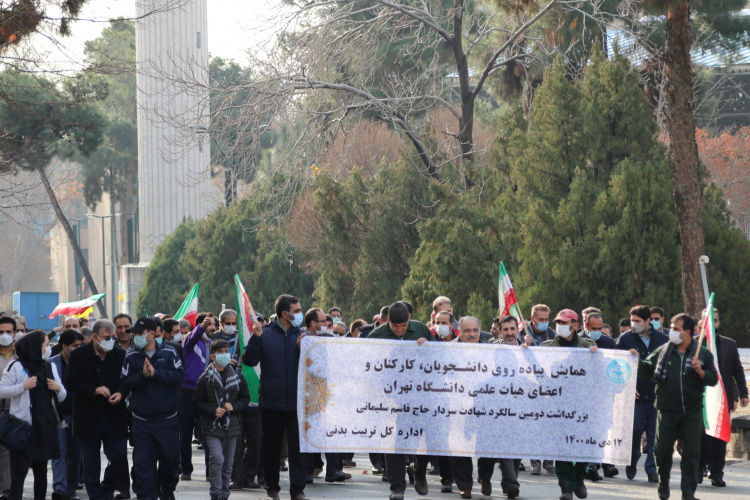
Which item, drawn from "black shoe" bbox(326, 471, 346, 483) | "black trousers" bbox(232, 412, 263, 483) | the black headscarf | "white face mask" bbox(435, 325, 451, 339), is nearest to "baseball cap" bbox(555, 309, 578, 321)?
"white face mask" bbox(435, 325, 451, 339)

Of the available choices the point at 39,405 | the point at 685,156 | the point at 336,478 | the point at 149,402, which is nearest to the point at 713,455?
the point at 336,478

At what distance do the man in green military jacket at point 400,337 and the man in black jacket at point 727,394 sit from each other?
2834 millimetres

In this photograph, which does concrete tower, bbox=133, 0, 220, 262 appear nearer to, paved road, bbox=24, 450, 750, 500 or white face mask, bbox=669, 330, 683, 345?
paved road, bbox=24, 450, 750, 500

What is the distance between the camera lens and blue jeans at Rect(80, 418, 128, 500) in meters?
9.12

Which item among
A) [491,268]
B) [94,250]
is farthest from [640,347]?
[94,250]

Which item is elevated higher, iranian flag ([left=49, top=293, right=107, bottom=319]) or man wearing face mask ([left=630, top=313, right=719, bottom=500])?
iranian flag ([left=49, top=293, right=107, bottom=319])

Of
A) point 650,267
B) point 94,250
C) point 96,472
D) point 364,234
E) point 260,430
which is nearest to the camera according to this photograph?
point 96,472

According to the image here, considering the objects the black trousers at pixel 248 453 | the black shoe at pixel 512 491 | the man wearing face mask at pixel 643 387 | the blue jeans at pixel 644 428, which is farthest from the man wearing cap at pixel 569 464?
the black trousers at pixel 248 453

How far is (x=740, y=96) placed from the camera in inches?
1832

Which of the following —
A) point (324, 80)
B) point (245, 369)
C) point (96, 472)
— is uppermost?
point (324, 80)

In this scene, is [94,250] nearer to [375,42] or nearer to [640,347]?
[375,42]

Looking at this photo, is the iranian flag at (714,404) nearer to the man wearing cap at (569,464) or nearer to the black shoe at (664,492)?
the black shoe at (664,492)

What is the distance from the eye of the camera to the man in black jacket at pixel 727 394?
412 inches

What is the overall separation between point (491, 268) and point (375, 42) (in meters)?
6.49
